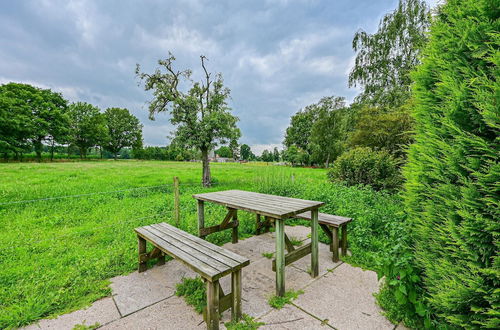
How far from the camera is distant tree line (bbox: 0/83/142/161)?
21.1m

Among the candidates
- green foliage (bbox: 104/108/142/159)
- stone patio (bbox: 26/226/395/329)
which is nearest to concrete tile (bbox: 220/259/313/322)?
stone patio (bbox: 26/226/395/329)

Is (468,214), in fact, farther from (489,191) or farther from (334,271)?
(334,271)

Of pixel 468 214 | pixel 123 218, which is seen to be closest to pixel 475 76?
pixel 468 214

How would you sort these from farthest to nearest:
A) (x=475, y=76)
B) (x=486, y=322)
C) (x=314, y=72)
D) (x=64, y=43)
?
(x=314, y=72) → (x=64, y=43) → (x=475, y=76) → (x=486, y=322)

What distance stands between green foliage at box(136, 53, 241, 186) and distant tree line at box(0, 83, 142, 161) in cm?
2261

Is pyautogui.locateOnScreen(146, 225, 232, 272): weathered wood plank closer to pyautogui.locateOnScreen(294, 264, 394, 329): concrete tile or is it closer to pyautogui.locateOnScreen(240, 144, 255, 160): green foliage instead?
pyautogui.locateOnScreen(294, 264, 394, 329): concrete tile

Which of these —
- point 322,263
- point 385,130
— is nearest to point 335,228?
point 322,263

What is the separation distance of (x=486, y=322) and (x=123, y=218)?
586 cm

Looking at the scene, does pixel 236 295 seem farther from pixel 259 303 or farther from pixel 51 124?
pixel 51 124

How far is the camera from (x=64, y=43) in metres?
8.05

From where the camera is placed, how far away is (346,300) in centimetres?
218

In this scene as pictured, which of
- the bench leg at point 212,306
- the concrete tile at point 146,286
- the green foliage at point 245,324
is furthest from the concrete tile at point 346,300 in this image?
the concrete tile at point 146,286

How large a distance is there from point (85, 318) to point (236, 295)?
1.44 metres

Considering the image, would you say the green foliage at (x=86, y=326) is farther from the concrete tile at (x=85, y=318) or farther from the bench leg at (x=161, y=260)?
the bench leg at (x=161, y=260)
